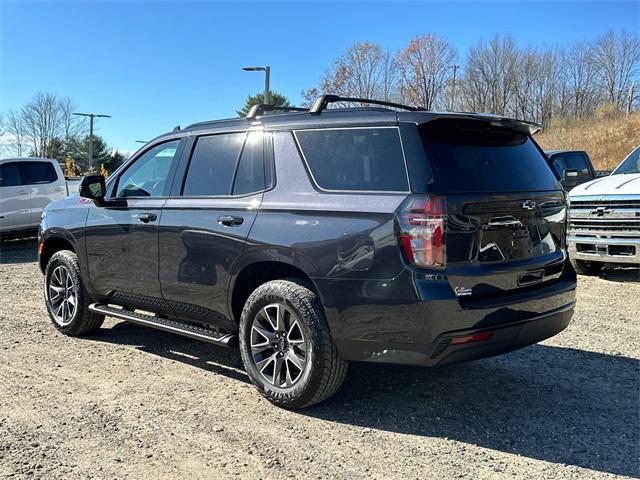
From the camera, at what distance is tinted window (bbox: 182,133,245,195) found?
438 centimetres

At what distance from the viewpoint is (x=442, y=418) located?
3.72 metres

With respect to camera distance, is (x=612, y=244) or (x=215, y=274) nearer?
(x=215, y=274)

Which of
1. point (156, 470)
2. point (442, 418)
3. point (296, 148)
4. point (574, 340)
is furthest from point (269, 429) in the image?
point (574, 340)

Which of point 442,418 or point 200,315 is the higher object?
point 200,315

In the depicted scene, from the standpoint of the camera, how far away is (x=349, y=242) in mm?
3443

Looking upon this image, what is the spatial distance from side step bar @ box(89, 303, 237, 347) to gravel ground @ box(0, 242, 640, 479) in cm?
36

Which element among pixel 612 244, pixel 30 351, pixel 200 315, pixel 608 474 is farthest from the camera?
pixel 612 244

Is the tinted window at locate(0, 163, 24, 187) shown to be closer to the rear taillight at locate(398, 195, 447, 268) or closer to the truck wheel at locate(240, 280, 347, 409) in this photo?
the truck wheel at locate(240, 280, 347, 409)

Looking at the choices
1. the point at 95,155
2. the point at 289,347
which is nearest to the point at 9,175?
the point at 289,347

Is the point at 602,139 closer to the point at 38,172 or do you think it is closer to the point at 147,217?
the point at 38,172

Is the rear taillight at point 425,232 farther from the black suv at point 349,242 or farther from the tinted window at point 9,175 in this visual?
the tinted window at point 9,175

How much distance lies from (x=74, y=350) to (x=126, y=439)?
2.13m

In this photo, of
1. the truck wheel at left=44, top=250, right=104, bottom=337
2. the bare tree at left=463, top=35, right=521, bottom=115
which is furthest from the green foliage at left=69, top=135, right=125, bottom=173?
the truck wheel at left=44, top=250, right=104, bottom=337

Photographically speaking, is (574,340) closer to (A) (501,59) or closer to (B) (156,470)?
(B) (156,470)
